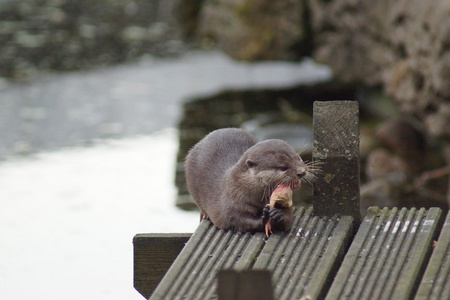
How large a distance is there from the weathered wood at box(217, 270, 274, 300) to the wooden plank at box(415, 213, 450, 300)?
823mm

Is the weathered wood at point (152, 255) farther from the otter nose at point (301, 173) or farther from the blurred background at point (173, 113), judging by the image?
the blurred background at point (173, 113)

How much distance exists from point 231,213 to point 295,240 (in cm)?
35

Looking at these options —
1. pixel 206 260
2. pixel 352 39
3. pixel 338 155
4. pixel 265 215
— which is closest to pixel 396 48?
pixel 352 39

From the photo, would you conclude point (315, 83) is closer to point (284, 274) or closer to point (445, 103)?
point (445, 103)

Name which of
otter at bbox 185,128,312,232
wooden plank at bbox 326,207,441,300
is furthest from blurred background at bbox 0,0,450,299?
wooden plank at bbox 326,207,441,300

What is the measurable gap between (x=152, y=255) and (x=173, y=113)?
6173 millimetres

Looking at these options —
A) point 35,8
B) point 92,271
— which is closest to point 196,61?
point 35,8

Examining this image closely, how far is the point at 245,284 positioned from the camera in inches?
77.3

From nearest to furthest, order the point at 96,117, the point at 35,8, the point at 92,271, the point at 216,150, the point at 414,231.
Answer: the point at 414,231 → the point at 216,150 → the point at 92,271 → the point at 96,117 → the point at 35,8

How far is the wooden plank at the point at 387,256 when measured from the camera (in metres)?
2.70

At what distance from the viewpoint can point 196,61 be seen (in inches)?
469

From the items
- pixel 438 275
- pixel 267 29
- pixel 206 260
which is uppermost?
pixel 438 275

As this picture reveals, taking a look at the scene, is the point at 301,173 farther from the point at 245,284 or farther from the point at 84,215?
the point at 84,215

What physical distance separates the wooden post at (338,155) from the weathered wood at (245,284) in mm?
1412
